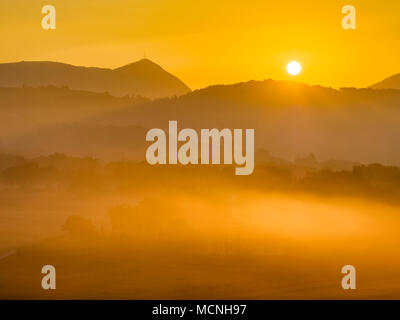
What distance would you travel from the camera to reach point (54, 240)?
8.57 metres

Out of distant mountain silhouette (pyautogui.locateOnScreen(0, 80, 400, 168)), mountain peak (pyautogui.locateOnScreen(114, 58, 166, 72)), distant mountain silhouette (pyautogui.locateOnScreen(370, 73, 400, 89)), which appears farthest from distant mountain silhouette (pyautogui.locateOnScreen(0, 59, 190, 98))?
distant mountain silhouette (pyautogui.locateOnScreen(370, 73, 400, 89))

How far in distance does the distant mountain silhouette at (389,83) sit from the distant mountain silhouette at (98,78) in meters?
2.43

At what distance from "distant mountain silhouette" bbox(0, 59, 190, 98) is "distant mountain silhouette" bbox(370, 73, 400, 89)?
7.98 ft

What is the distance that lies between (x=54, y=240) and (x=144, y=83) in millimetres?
2295

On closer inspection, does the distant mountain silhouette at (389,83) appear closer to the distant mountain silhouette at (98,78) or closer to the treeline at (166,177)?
the treeline at (166,177)

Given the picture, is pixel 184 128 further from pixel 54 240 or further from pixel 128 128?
pixel 54 240

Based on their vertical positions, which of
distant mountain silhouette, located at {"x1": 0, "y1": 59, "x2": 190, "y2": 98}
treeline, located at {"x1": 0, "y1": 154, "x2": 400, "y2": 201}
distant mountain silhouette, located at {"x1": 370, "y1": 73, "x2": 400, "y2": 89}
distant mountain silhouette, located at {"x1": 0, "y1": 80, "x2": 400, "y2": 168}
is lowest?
treeline, located at {"x1": 0, "y1": 154, "x2": 400, "y2": 201}

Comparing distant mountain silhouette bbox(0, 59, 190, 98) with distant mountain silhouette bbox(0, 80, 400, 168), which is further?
distant mountain silhouette bbox(0, 80, 400, 168)

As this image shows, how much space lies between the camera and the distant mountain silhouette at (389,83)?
28.2ft

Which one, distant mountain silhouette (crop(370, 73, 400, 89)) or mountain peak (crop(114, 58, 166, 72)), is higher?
mountain peak (crop(114, 58, 166, 72))

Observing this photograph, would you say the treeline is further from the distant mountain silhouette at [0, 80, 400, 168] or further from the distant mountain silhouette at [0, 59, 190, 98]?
the distant mountain silhouette at [0, 59, 190, 98]

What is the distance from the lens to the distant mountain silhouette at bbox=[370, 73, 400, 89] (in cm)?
859

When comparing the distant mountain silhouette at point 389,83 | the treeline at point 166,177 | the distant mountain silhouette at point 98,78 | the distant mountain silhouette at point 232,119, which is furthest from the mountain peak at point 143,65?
the distant mountain silhouette at point 389,83
